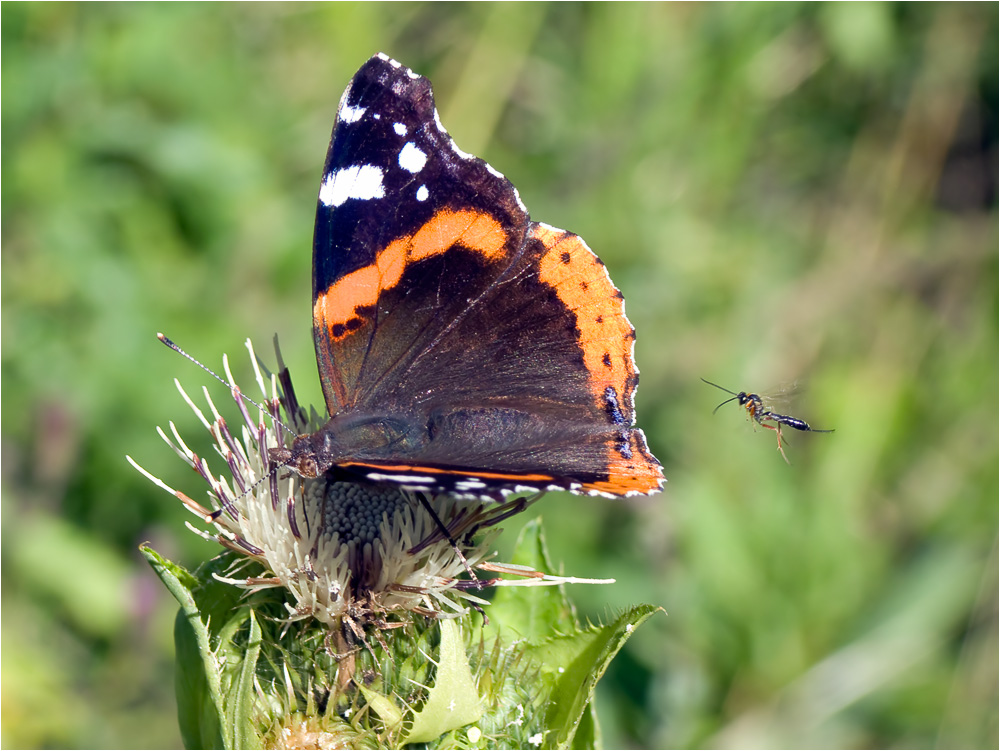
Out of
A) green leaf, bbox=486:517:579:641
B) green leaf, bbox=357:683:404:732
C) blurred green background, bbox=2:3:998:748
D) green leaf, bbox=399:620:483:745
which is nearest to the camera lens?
green leaf, bbox=399:620:483:745

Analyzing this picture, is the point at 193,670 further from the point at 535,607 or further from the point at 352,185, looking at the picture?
the point at 352,185

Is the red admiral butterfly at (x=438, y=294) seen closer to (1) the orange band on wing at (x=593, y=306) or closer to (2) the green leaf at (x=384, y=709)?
(1) the orange band on wing at (x=593, y=306)

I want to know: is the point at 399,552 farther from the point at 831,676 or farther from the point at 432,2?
the point at 432,2

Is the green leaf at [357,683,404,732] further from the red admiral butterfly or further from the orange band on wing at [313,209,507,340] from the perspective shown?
the orange band on wing at [313,209,507,340]

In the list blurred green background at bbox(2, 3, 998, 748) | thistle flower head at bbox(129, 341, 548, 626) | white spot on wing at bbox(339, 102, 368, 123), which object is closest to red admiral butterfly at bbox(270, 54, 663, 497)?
white spot on wing at bbox(339, 102, 368, 123)

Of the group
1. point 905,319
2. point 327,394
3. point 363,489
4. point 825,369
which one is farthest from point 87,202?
point 905,319

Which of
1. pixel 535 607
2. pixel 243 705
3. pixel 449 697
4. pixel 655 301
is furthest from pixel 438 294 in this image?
pixel 655 301
